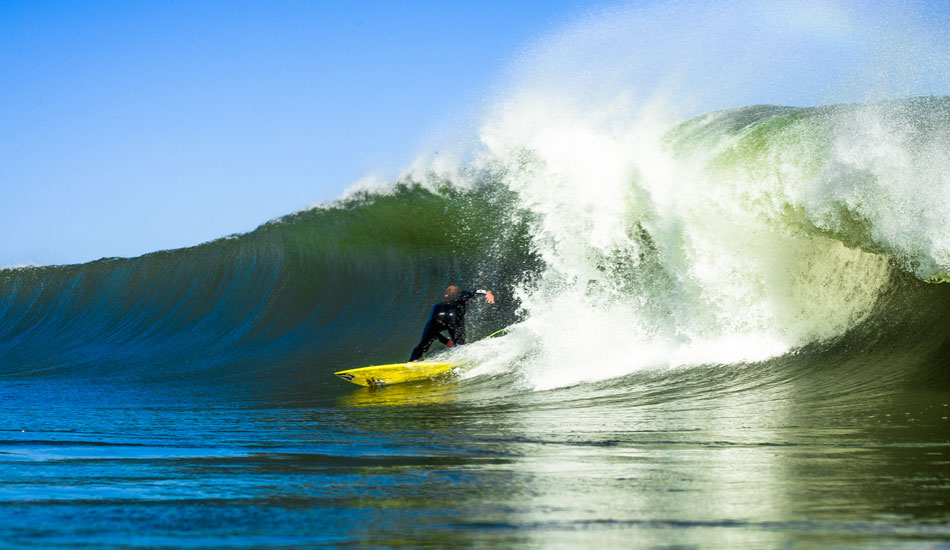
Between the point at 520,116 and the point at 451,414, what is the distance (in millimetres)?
6969

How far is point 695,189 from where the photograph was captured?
10.3 m

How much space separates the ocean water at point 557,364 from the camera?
341 cm

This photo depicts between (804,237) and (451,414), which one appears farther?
(804,237)

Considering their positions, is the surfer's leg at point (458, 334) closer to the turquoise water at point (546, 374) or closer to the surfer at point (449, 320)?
the surfer at point (449, 320)

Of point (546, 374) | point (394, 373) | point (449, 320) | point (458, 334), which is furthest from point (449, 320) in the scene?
point (546, 374)

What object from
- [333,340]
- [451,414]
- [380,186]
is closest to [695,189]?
[451,414]

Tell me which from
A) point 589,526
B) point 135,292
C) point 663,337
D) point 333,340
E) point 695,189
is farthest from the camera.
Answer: point 135,292

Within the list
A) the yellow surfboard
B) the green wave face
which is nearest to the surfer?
the green wave face

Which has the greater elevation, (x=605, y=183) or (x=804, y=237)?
(x=605, y=183)

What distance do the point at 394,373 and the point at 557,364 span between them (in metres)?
1.72

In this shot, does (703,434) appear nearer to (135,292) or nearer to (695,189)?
(695,189)

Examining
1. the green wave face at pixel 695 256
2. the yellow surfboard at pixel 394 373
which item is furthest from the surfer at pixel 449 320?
the yellow surfboard at pixel 394 373

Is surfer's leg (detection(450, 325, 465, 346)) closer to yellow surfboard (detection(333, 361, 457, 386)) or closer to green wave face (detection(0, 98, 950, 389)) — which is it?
green wave face (detection(0, 98, 950, 389))

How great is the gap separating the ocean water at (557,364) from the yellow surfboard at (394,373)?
0.16m
